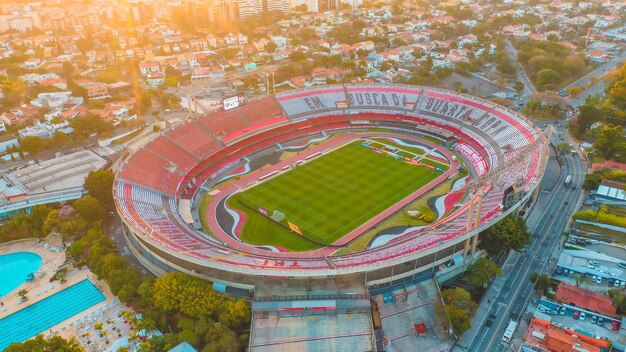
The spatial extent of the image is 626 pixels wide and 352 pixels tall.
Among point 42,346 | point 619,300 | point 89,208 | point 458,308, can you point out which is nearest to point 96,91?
point 89,208

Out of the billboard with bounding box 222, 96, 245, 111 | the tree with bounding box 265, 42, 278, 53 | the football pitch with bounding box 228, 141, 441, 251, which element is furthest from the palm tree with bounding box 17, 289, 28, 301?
the tree with bounding box 265, 42, 278, 53

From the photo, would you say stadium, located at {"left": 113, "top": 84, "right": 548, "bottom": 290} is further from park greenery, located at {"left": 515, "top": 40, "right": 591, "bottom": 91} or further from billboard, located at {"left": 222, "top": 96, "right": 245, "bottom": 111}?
park greenery, located at {"left": 515, "top": 40, "right": 591, "bottom": 91}

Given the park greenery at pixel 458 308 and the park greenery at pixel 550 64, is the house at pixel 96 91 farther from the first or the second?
the park greenery at pixel 550 64

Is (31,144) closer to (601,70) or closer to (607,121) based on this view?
(607,121)

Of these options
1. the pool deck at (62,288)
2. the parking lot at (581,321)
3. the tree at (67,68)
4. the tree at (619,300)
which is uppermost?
the tree at (67,68)

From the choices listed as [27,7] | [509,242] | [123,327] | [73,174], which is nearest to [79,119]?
[73,174]

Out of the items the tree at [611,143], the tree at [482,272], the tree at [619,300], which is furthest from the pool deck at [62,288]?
the tree at [611,143]

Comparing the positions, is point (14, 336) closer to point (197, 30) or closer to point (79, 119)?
point (79, 119)
